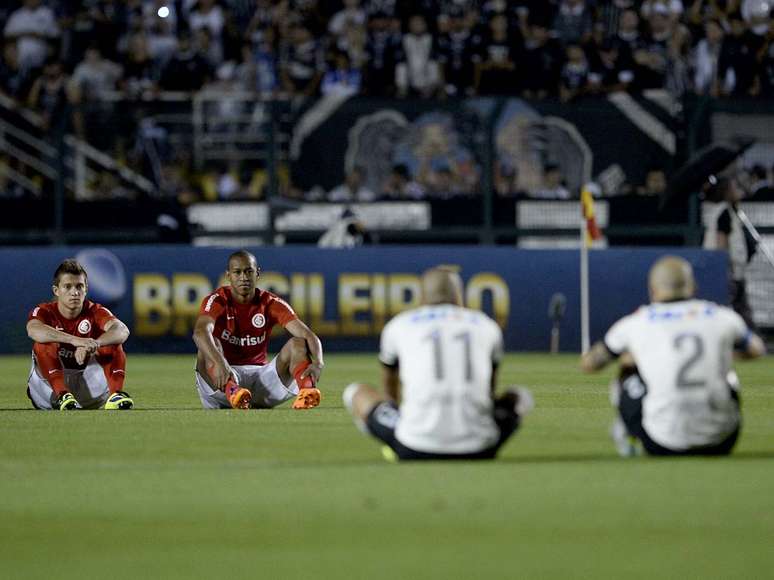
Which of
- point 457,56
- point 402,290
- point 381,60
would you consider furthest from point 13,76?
point 402,290

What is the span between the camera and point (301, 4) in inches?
1179

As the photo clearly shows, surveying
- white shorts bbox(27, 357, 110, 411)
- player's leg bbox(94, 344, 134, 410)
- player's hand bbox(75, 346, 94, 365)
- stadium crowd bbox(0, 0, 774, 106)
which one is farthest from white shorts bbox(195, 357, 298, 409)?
stadium crowd bbox(0, 0, 774, 106)

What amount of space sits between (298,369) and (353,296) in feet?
40.2

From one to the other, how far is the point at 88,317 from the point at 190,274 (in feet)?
39.3

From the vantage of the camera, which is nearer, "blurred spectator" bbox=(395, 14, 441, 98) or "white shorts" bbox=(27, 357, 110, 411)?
"white shorts" bbox=(27, 357, 110, 411)

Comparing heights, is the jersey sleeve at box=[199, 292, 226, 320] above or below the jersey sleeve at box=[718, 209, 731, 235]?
above

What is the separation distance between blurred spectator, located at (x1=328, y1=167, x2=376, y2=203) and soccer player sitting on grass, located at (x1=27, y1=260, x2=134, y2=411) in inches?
465

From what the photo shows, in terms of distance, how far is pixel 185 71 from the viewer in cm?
2878

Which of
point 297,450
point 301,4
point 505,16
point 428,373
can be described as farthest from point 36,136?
point 428,373

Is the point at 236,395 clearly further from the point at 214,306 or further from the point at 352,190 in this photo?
the point at 352,190

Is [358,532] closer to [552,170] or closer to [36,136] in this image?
[552,170]

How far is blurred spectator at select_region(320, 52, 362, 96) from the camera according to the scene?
28.3m

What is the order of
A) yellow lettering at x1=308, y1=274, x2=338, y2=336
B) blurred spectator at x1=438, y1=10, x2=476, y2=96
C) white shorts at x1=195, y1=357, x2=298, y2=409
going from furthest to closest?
blurred spectator at x1=438, y1=10, x2=476, y2=96, yellow lettering at x1=308, y1=274, x2=338, y2=336, white shorts at x1=195, y1=357, x2=298, y2=409

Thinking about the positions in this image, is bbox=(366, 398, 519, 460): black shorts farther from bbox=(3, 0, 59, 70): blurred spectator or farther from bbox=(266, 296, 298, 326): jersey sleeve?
bbox=(3, 0, 59, 70): blurred spectator
